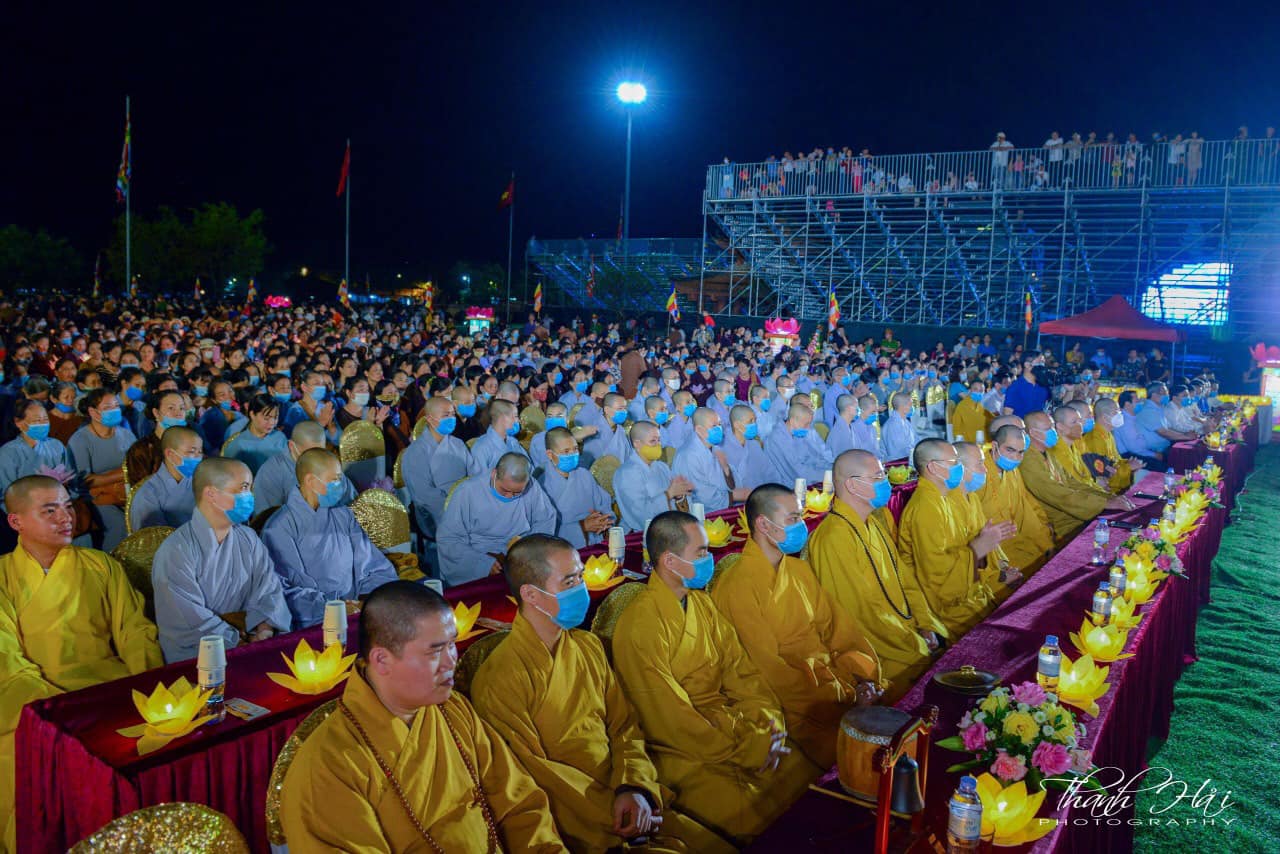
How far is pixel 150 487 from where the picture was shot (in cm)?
634

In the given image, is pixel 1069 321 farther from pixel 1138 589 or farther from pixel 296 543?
pixel 296 543

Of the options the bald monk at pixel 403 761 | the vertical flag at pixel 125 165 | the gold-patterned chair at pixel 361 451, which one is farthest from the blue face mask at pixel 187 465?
the vertical flag at pixel 125 165

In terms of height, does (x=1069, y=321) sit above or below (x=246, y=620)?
above

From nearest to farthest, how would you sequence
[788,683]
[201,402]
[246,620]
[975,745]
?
[975,745] → [788,683] → [246,620] → [201,402]

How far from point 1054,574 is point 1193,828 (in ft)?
5.78

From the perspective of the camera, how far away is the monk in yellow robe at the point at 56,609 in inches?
165

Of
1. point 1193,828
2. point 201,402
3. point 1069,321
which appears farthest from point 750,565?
point 1069,321

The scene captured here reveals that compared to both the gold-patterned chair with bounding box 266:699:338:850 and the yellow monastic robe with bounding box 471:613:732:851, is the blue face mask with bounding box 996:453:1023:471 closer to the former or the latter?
the yellow monastic robe with bounding box 471:613:732:851

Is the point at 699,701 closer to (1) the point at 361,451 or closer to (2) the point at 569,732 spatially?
(2) the point at 569,732

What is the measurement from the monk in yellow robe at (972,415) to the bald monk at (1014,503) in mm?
6464

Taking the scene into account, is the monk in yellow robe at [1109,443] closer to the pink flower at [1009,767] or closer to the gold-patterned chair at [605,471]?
the gold-patterned chair at [605,471]

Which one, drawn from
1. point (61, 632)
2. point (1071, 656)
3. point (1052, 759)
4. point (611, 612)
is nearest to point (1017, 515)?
point (1071, 656)

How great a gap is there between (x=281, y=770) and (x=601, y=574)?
2.72 m

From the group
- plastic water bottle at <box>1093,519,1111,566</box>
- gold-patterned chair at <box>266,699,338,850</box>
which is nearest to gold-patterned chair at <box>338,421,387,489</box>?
gold-patterned chair at <box>266,699,338,850</box>
